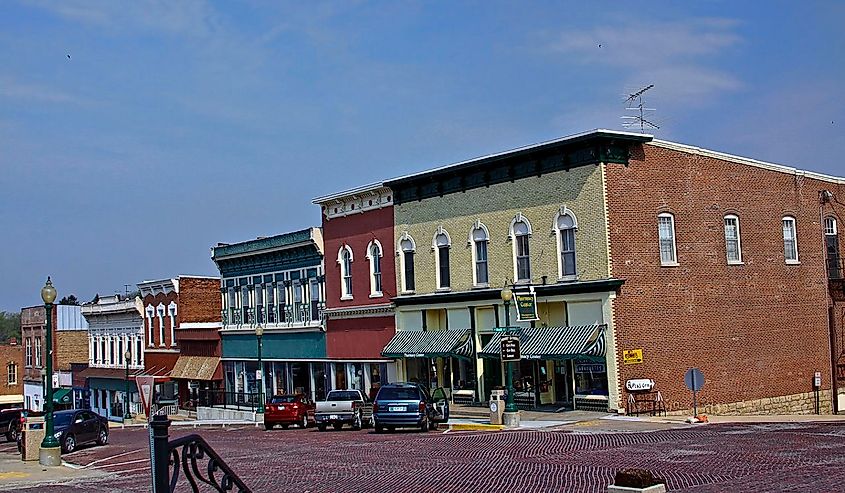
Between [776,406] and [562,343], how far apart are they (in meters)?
10.0

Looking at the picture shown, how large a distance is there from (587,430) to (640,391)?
5.57 metres

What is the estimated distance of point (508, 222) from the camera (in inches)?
1515

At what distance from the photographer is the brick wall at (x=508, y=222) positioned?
3519 cm

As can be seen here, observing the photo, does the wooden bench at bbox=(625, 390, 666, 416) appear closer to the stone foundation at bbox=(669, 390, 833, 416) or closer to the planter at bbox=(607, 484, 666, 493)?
the stone foundation at bbox=(669, 390, 833, 416)

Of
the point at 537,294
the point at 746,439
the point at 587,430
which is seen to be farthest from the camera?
the point at 537,294

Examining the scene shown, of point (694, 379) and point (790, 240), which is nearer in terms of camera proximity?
point (694, 379)

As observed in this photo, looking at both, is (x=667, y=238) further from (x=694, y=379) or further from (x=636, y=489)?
(x=636, y=489)

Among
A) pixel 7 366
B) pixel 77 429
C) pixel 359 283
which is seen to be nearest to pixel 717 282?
pixel 359 283

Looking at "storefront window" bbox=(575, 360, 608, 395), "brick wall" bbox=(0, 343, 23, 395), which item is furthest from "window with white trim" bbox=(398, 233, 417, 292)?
"brick wall" bbox=(0, 343, 23, 395)

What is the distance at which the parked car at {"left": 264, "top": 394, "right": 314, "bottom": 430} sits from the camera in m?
37.5

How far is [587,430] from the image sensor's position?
97.1 ft

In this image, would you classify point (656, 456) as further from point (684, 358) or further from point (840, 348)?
point (840, 348)

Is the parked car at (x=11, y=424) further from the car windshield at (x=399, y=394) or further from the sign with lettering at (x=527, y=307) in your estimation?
the sign with lettering at (x=527, y=307)

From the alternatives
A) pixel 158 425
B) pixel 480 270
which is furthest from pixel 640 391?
pixel 158 425
